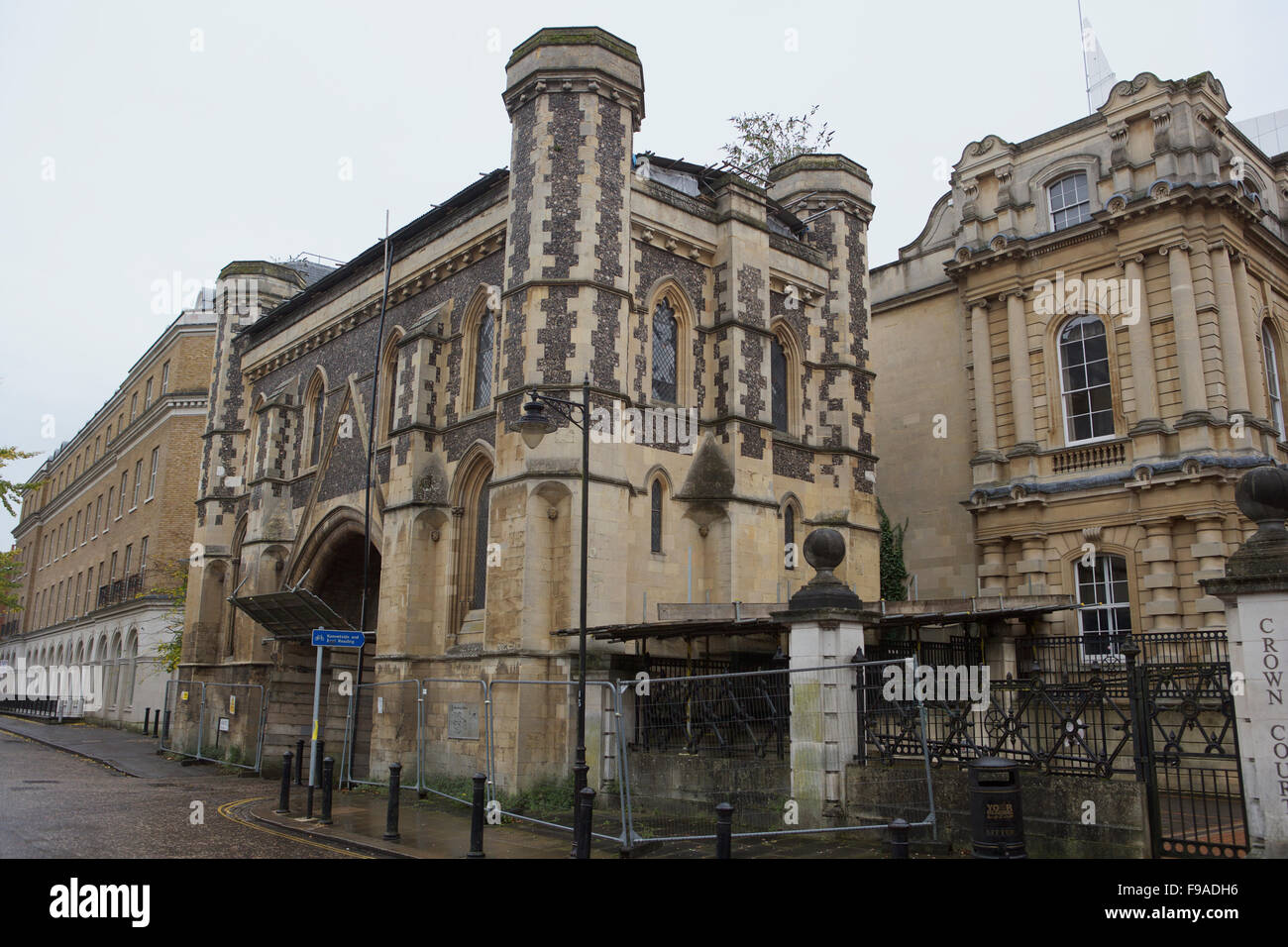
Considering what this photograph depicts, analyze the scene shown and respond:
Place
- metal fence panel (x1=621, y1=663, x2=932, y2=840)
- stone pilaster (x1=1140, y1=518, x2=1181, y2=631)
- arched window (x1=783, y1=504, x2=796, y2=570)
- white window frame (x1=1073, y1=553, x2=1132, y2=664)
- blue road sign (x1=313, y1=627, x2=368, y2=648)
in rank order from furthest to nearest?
white window frame (x1=1073, y1=553, x2=1132, y2=664)
arched window (x1=783, y1=504, x2=796, y2=570)
stone pilaster (x1=1140, y1=518, x2=1181, y2=631)
blue road sign (x1=313, y1=627, x2=368, y2=648)
metal fence panel (x1=621, y1=663, x2=932, y2=840)

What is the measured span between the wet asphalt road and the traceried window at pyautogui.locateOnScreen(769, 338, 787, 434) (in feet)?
42.5

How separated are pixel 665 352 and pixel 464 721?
8.23m

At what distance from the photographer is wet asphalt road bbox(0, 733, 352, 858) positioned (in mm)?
11336

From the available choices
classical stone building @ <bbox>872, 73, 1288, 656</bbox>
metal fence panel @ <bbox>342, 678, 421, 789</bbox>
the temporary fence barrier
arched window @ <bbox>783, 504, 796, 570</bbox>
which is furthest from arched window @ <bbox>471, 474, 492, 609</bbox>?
classical stone building @ <bbox>872, 73, 1288, 656</bbox>

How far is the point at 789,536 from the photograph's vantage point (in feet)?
69.5

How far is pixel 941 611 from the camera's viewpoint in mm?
14992

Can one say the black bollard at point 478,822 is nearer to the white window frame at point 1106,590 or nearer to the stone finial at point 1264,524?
the stone finial at point 1264,524

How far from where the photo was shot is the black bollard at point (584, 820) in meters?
9.77

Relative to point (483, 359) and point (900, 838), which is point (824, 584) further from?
point (483, 359)

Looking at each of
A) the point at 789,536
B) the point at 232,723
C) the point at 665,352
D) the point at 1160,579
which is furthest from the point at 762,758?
the point at 232,723

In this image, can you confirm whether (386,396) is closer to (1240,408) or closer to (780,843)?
(780,843)

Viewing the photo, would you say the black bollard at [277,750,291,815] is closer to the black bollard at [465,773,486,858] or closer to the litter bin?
the black bollard at [465,773,486,858]

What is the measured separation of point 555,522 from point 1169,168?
1531cm

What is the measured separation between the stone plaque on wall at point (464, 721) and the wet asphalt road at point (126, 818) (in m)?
3.82
